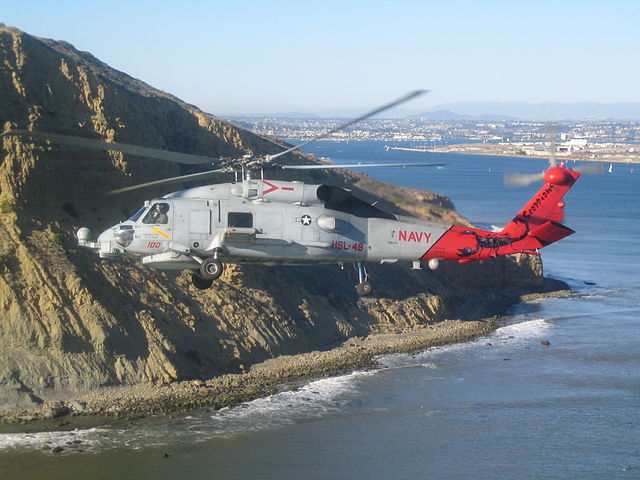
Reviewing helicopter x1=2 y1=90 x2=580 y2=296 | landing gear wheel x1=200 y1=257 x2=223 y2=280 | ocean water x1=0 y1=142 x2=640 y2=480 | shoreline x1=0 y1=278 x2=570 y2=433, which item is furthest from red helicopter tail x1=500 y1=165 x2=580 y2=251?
shoreline x1=0 y1=278 x2=570 y2=433

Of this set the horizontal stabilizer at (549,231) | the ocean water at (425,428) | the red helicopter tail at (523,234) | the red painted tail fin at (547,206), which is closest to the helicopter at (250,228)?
the red helicopter tail at (523,234)

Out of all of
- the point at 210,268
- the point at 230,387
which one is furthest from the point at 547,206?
the point at 230,387

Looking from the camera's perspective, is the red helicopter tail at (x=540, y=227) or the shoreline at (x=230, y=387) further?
the shoreline at (x=230, y=387)

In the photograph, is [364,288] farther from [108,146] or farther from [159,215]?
[108,146]

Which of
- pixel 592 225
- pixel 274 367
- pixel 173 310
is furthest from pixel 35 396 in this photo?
pixel 592 225

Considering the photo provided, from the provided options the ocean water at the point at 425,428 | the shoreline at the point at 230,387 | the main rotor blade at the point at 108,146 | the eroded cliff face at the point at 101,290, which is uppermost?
the main rotor blade at the point at 108,146

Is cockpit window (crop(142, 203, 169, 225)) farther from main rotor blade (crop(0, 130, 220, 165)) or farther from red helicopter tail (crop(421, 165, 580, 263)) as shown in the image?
red helicopter tail (crop(421, 165, 580, 263))

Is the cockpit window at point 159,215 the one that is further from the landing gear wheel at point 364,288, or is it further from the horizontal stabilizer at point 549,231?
the horizontal stabilizer at point 549,231
